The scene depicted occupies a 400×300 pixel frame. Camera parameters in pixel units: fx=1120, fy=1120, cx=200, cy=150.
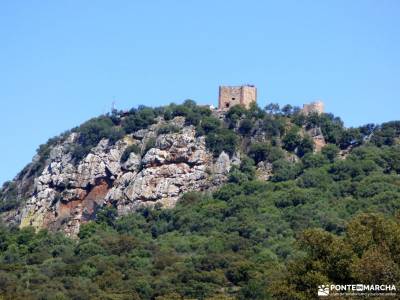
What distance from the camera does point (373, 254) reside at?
1350 inches

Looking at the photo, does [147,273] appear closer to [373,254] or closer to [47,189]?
[47,189]

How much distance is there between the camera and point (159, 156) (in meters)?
84.8

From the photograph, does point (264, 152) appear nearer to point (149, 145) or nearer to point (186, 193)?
point (186, 193)

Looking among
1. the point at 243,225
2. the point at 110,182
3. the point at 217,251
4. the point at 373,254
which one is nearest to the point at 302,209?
the point at 243,225

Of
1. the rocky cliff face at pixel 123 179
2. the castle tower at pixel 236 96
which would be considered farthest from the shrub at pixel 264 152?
the castle tower at pixel 236 96

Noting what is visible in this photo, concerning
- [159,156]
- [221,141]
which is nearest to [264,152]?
[221,141]

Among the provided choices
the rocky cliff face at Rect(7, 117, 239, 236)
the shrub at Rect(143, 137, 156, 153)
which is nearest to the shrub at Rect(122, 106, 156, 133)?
the rocky cliff face at Rect(7, 117, 239, 236)

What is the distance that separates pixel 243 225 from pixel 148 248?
7225 mm

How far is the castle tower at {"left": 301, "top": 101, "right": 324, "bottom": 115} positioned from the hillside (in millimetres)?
1252

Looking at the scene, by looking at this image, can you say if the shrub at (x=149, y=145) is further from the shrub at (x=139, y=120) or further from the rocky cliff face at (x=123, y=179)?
the shrub at (x=139, y=120)

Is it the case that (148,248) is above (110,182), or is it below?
below

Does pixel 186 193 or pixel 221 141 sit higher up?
pixel 221 141

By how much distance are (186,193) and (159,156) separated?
3.48m

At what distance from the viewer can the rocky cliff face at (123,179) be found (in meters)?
Result: 84.4
